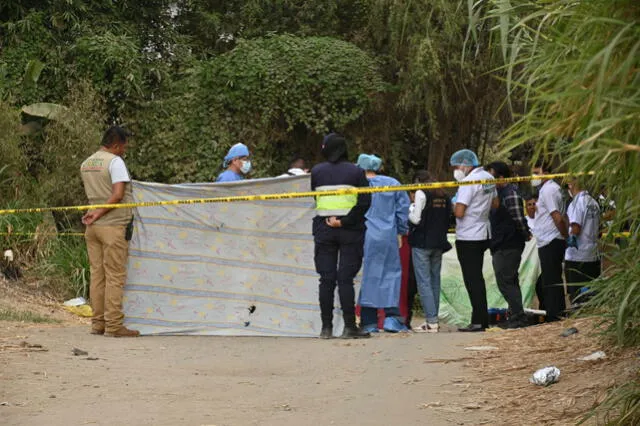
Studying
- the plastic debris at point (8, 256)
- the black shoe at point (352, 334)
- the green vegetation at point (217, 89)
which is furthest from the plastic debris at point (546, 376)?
the plastic debris at point (8, 256)

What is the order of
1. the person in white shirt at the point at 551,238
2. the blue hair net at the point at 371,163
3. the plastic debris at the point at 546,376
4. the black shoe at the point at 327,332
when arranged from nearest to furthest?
1. the plastic debris at the point at 546,376
2. the black shoe at the point at 327,332
3. the person in white shirt at the point at 551,238
4. the blue hair net at the point at 371,163

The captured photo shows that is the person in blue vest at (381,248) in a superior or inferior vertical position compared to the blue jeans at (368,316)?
superior

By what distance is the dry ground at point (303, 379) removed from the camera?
688cm

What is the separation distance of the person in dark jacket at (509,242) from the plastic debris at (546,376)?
4973 mm

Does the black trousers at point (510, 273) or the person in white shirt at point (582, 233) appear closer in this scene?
the person in white shirt at point (582, 233)

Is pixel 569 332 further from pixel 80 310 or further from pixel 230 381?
pixel 80 310

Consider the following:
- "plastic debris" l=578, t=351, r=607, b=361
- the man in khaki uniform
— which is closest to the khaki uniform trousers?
the man in khaki uniform

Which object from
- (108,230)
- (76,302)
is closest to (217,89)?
(76,302)

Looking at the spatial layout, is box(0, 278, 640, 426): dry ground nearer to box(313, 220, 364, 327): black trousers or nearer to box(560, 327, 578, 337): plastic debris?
box(560, 327, 578, 337): plastic debris

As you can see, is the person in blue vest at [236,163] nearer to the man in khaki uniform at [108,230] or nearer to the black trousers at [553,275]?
the man in khaki uniform at [108,230]

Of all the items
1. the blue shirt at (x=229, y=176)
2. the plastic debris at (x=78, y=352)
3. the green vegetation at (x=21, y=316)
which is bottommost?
the green vegetation at (x=21, y=316)

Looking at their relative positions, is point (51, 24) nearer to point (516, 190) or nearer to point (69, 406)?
point (516, 190)

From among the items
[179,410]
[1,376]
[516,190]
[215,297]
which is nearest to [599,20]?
[179,410]

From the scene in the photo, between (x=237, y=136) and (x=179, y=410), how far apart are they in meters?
14.0
